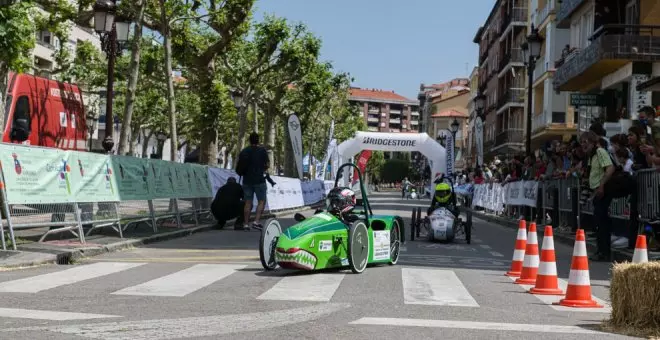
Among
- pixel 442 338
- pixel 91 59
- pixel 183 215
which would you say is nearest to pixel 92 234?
pixel 183 215

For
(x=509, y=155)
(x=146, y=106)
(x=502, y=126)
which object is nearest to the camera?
(x=146, y=106)

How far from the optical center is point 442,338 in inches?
275

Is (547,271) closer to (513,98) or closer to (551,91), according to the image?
(551,91)

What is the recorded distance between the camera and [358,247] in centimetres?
1173

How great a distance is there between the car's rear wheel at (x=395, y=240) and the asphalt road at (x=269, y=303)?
141 millimetres

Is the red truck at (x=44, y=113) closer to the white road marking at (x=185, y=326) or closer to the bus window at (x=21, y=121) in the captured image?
the bus window at (x=21, y=121)

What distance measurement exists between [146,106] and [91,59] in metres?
23.3

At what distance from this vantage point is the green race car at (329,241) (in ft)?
36.7

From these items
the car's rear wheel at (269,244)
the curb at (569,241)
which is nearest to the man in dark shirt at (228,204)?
the curb at (569,241)

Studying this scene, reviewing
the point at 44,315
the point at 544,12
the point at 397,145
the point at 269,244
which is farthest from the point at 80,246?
Result: the point at 544,12

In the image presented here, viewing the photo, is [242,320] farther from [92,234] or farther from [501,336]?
[92,234]

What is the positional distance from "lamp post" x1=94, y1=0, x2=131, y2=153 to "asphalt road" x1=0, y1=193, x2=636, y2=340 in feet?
27.8

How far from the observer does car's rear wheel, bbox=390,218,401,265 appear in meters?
13.1

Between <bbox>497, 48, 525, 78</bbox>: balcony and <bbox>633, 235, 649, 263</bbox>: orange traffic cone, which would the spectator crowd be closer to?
<bbox>633, 235, 649, 263</bbox>: orange traffic cone
